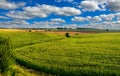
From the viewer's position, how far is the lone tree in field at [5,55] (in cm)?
3095

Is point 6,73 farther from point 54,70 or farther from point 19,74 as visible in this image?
point 54,70

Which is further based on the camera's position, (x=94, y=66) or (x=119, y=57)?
(x=119, y=57)

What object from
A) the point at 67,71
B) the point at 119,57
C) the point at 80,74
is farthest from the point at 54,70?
the point at 119,57

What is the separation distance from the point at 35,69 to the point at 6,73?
9.52m

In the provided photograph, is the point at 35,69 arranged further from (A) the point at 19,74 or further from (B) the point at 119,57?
(B) the point at 119,57

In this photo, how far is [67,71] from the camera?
3562 cm

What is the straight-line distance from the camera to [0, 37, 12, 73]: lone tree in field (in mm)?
30953

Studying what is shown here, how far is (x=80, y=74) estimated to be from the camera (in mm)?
34125

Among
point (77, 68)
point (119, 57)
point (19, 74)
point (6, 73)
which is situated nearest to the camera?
point (6, 73)

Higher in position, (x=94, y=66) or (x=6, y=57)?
(x=6, y=57)

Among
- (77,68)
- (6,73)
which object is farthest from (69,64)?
(6,73)

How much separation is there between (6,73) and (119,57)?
2177 centimetres

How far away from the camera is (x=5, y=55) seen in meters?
31.1

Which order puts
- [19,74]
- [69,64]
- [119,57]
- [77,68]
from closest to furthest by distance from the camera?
[19,74]
[77,68]
[69,64]
[119,57]
